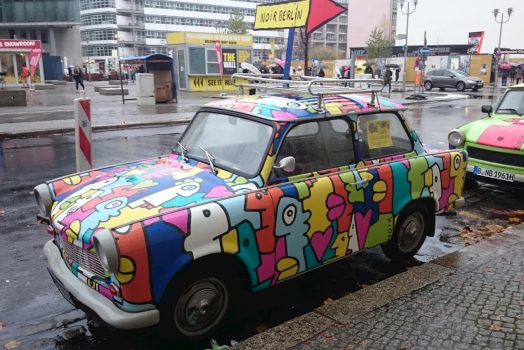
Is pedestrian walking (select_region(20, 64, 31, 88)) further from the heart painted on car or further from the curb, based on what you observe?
the heart painted on car

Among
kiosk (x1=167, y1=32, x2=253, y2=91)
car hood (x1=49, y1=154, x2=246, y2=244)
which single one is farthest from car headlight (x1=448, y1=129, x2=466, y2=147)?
kiosk (x1=167, y1=32, x2=253, y2=91)

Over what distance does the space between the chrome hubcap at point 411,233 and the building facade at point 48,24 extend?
2050 inches

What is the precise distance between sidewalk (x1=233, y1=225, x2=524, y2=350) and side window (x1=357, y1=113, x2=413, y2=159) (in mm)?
1137

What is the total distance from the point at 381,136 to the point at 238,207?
6.21ft

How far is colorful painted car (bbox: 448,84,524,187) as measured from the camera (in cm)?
711

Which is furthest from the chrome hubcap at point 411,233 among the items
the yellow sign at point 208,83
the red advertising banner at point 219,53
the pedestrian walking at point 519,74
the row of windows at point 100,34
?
the row of windows at point 100,34

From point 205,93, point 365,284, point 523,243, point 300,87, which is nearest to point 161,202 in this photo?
point 365,284

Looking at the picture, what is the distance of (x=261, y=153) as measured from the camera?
3.95 m

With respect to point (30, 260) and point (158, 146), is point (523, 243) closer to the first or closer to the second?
point (30, 260)

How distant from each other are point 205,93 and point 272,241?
25.1 m

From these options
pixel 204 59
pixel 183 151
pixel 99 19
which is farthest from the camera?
pixel 99 19

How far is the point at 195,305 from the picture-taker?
11.3ft

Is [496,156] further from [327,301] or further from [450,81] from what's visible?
[450,81]

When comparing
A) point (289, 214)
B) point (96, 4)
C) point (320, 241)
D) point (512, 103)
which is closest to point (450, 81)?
point (512, 103)
